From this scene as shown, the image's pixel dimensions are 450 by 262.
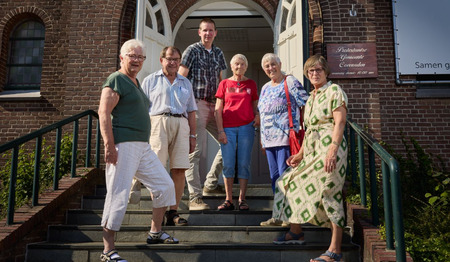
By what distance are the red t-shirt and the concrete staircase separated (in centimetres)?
99

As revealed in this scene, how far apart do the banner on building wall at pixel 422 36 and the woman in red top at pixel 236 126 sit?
12.2 ft

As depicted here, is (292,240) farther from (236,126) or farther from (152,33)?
(152,33)

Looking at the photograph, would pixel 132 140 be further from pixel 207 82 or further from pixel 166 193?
pixel 207 82

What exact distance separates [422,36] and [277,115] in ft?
14.5

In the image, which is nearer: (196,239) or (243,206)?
(196,239)

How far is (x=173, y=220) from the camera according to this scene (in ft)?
13.4

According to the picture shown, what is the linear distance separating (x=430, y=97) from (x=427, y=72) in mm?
426

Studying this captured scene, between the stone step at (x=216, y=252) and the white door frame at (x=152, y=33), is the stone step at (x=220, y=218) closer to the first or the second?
the stone step at (x=216, y=252)

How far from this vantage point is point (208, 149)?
944cm

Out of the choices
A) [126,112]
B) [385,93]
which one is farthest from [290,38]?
[126,112]

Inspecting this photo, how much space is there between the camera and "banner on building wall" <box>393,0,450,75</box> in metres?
6.89

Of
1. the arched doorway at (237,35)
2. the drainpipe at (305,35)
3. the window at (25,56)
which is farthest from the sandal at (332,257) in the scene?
the window at (25,56)

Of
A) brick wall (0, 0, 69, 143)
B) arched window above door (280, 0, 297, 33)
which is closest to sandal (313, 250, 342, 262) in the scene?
arched window above door (280, 0, 297, 33)

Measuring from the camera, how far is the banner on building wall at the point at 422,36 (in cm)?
689
